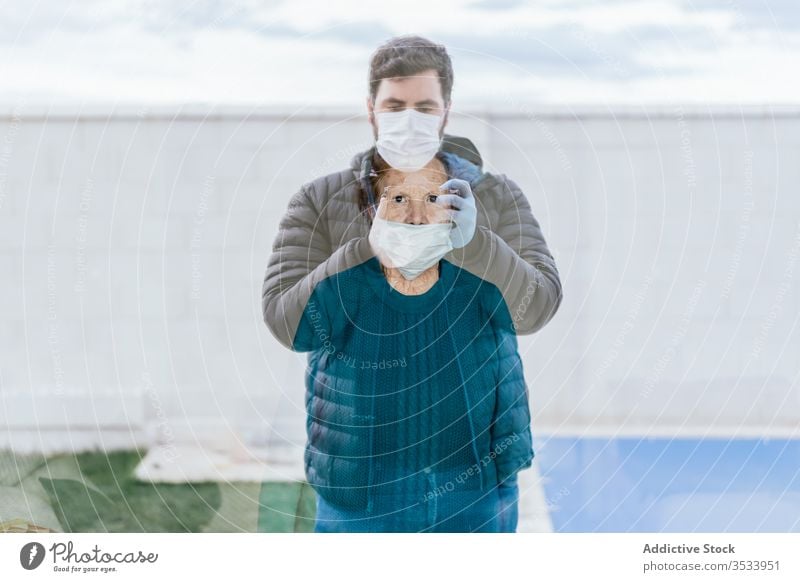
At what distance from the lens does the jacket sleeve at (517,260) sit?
1027 millimetres

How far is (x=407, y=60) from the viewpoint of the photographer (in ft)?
3.52

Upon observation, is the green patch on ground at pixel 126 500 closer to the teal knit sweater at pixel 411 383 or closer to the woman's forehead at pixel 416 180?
the teal knit sweater at pixel 411 383

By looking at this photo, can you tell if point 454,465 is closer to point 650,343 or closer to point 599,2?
point 650,343

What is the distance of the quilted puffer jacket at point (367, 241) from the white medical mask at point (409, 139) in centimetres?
2

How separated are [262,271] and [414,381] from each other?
24 cm

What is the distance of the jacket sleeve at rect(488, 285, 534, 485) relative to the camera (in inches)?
41.1
